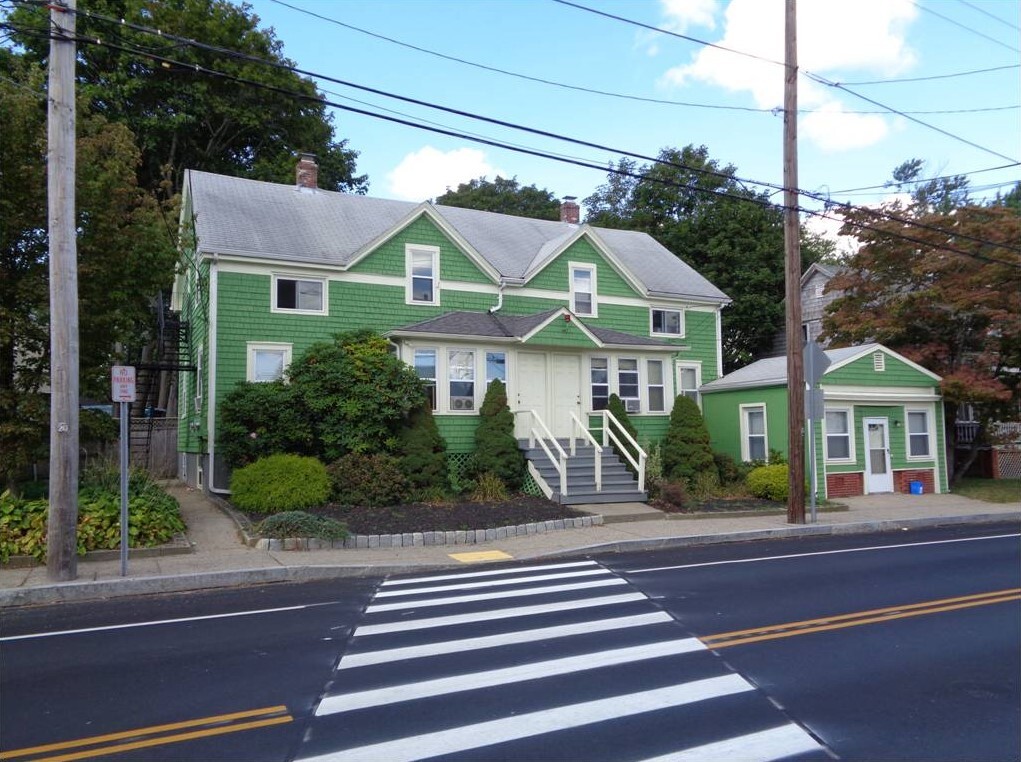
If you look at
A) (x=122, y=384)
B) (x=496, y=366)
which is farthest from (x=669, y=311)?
(x=122, y=384)

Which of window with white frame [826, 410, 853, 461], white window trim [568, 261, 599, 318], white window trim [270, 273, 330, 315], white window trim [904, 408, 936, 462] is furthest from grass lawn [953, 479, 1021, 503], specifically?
white window trim [270, 273, 330, 315]

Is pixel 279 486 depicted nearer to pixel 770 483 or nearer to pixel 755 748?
pixel 770 483

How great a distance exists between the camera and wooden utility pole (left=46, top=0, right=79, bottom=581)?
34.5 feet

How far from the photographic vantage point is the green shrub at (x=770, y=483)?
772 inches

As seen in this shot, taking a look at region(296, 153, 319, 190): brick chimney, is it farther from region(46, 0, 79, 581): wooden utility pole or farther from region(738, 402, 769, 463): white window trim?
region(738, 402, 769, 463): white window trim

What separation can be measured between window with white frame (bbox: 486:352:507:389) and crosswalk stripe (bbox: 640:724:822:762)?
1594 centimetres

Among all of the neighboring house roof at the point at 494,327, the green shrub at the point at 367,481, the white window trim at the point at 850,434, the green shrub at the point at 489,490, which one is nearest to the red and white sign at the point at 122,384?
the green shrub at the point at 367,481

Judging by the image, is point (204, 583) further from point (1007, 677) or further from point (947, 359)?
point (947, 359)

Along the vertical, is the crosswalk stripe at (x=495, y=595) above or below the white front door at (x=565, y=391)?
below

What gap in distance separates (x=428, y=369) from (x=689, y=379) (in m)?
9.37

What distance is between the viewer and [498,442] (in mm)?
19000

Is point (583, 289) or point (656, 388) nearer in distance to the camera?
point (656, 388)

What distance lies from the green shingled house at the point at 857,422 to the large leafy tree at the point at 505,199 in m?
27.3

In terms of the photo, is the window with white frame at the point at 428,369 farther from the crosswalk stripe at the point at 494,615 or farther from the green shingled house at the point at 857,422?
the crosswalk stripe at the point at 494,615
